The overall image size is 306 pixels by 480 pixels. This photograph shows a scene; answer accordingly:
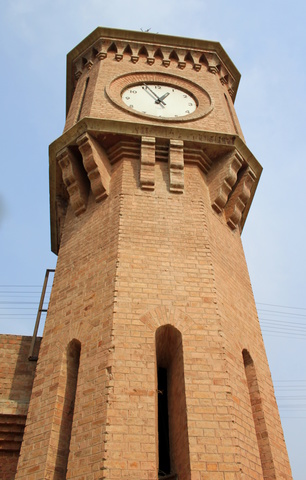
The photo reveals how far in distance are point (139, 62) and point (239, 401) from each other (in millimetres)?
9419

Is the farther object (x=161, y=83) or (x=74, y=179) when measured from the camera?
(x=161, y=83)

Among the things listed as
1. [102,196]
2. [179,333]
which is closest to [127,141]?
[102,196]

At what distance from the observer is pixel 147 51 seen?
1303cm

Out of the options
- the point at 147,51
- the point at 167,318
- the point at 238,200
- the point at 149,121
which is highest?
the point at 147,51

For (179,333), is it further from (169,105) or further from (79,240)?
(169,105)

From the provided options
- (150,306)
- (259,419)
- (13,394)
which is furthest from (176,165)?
(13,394)

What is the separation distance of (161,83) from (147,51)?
1435 mm

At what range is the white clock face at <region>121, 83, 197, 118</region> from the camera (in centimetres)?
1107

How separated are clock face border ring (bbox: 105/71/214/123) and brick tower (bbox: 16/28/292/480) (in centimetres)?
5

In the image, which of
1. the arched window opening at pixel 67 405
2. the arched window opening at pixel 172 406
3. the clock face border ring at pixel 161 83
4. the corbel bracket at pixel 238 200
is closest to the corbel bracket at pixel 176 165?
the clock face border ring at pixel 161 83

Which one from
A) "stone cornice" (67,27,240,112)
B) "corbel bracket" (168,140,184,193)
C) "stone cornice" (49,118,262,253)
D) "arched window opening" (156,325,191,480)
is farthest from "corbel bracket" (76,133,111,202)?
"stone cornice" (67,27,240,112)

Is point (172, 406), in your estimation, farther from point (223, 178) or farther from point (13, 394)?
point (223, 178)

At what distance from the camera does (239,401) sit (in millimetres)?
6539

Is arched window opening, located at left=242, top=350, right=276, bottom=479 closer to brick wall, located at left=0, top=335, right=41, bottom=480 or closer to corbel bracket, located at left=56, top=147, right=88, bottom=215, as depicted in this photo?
brick wall, located at left=0, top=335, right=41, bottom=480
